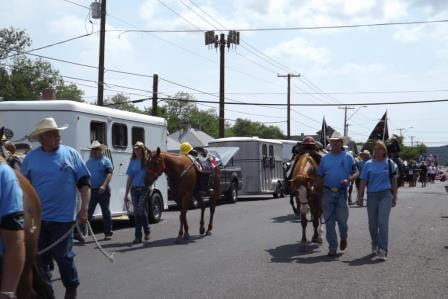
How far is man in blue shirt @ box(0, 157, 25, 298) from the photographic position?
327 cm

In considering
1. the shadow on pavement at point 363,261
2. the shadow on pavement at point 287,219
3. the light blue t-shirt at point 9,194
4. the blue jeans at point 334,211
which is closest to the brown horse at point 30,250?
the light blue t-shirt at point 9,194

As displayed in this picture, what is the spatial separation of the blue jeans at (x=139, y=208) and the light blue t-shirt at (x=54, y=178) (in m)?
5.80

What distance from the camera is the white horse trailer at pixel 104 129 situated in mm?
12500

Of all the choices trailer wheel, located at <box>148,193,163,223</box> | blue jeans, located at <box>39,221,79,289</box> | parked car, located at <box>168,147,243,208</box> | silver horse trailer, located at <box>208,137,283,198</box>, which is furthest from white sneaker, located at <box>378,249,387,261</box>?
silver horse trailer, located at <box>208,137,283,198</box>

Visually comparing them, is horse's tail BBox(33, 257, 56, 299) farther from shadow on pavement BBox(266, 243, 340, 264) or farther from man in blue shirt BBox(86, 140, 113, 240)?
man in blue shirt BBox(86, 140, 113, 240)

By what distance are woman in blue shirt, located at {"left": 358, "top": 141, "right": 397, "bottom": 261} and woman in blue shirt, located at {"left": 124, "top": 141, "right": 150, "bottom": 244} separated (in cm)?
434

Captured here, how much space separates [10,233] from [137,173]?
9001 millimetres

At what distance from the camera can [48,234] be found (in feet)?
20.1

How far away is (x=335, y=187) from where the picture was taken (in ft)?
32.2

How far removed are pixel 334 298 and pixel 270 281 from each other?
1.17 m

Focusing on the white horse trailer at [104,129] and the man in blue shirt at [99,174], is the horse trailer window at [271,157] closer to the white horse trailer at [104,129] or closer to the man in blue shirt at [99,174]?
the white horse trailer at [104,129]

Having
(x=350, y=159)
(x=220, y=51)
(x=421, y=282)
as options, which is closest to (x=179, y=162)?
(x=350, y=159)

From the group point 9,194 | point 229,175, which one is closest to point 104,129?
point 9,194

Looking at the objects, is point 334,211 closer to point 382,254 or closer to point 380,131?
point 382,254
